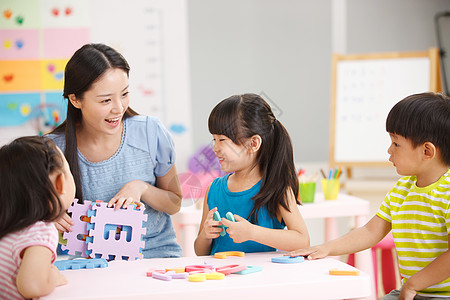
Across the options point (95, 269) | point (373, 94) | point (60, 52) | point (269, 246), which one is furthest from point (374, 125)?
point (95, 269)

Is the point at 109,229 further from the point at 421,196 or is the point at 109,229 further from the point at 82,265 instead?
the point at 421,196

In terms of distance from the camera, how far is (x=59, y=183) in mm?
1191

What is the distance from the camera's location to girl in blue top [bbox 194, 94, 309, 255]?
1.53 m

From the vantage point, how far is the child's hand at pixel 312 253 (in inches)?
53.6

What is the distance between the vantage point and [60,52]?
12.2ft

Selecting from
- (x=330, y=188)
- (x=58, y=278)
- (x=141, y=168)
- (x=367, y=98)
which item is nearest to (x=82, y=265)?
(x=58, y=278)

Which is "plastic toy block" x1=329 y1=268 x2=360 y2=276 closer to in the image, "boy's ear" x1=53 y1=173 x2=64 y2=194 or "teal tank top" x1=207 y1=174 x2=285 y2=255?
"teal tank top" x1=207 y1=174 x2=285 y2=255

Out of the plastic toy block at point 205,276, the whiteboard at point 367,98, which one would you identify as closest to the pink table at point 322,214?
the plastic toy block at point 205,276

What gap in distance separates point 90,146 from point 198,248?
0.46 m

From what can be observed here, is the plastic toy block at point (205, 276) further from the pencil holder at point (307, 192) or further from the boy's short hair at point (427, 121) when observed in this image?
the pencil holder at point (307, 192)

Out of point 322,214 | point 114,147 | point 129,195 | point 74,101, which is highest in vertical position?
point 74,101

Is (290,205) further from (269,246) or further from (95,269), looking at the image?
(95,269)

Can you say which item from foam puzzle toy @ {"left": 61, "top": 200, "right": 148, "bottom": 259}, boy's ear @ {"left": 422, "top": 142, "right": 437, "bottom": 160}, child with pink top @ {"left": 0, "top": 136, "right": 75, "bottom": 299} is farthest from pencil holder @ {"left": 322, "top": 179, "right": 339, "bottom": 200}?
child with pink top @ {"left": 0, "top": 136, "right": 75, "bottom": 299}

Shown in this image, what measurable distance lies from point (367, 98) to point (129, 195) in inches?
99.0
